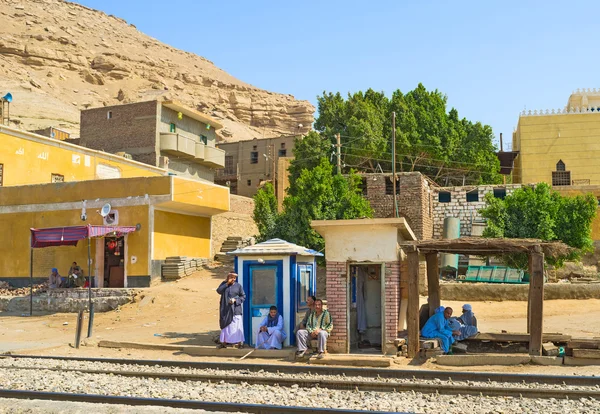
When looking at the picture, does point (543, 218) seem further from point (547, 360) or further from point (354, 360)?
point (354, 360)

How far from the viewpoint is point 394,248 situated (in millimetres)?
14031

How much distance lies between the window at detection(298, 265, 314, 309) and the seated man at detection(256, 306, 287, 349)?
3.12 feet

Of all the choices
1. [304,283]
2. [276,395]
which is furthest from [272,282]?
[276,395]

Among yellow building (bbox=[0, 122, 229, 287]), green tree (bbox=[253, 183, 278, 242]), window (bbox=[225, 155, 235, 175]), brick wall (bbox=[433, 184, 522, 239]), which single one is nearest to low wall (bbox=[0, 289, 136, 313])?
yellow building (bbox=[0, 122, 229, 287])

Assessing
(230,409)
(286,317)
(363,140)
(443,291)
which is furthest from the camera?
(363,140)

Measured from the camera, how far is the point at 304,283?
16.3 metres

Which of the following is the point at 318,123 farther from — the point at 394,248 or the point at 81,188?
the point at 394,248

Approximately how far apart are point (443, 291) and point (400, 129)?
19.1m

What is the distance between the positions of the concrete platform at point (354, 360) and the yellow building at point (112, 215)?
14.1 meters

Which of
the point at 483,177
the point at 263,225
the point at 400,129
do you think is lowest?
the point at 263,225

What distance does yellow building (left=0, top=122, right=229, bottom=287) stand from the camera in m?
26.4

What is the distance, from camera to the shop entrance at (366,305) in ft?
50.5

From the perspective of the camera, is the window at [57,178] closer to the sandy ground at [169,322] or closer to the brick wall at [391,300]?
the sandy ground at [169,322]

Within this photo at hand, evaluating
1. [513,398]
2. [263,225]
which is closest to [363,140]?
[263,225]
